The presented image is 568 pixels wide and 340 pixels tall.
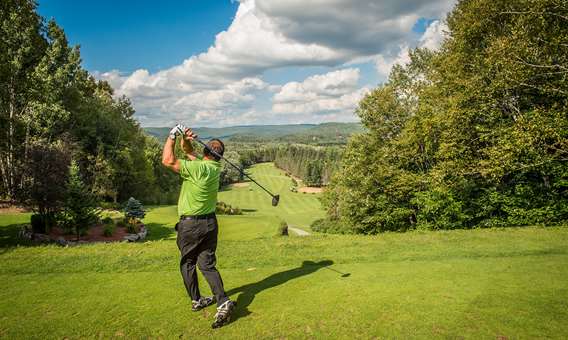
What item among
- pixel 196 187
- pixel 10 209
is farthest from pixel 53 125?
pixel 196 187

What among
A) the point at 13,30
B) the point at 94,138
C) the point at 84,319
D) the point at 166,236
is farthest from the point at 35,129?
the point at 84,319

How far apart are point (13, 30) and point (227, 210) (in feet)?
118

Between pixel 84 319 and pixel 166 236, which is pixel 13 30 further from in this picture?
pixel 84 319

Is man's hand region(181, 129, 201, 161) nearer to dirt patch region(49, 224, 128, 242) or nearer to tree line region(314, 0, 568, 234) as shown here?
tree line region(314, 0, 568, 234)

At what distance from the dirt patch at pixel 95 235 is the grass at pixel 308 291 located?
13.5 m

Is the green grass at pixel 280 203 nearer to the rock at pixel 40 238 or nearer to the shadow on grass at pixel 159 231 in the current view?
the shadow on grass at pixel 159 231

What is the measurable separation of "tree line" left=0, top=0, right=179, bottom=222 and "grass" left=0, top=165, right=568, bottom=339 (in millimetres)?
12267

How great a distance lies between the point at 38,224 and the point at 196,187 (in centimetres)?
→ 1933

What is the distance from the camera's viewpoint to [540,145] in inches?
538

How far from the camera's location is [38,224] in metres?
18.8

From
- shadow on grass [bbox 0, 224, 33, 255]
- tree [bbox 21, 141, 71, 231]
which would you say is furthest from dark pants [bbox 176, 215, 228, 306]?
tree [bbox 21, 141, 71, 231]

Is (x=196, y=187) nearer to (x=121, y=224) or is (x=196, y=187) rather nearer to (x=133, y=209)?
(x=121, y=224)

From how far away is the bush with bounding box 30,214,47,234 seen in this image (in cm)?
1853

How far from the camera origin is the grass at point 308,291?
4414 millimetres
